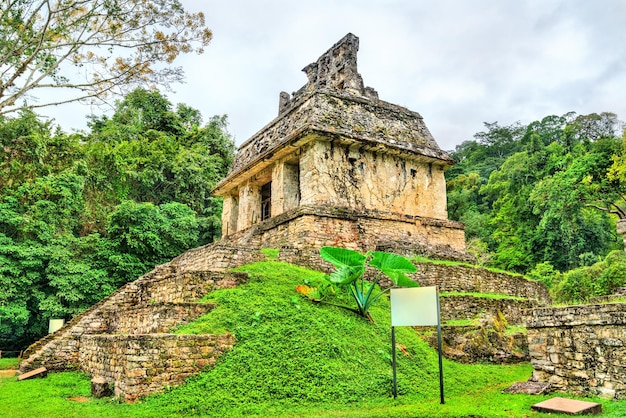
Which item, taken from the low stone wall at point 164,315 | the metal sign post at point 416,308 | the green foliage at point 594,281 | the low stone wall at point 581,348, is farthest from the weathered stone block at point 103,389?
the green foliage at point 594,281

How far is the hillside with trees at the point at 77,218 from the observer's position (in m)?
14.4

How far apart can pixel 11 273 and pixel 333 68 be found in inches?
457

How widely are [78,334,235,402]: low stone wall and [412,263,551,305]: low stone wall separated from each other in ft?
18.5

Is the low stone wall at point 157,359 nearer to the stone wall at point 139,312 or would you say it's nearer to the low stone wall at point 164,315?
the low stone wall at point 164,315

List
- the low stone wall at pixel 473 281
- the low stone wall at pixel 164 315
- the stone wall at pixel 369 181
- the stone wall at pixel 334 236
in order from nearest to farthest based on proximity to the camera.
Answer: the low stone wall at pixel 164 315 → the stone wall at pixel 334 236 → the low stone wall at pixel 473 281 → the stone wall at pixel 369 181

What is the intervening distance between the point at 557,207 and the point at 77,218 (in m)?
19.4

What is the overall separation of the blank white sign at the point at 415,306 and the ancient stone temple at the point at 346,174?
506 centimetres

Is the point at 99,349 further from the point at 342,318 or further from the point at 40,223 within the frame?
the point at 40,223

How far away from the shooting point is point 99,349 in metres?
8.20

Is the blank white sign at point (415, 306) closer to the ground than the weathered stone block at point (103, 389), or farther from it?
farther from it

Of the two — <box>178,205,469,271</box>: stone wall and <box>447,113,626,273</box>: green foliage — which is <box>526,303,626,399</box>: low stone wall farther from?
<box>447,113,626,273</box>: green foliage

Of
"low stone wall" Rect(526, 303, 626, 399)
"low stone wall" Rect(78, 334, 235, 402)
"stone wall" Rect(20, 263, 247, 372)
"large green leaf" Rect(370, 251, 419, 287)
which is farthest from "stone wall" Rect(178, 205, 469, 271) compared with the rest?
"low stone wall" Rect(526, 303, 626, 399)

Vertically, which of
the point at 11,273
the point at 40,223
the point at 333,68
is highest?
the point at 333,68

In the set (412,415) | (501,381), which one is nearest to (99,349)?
(412,415)
